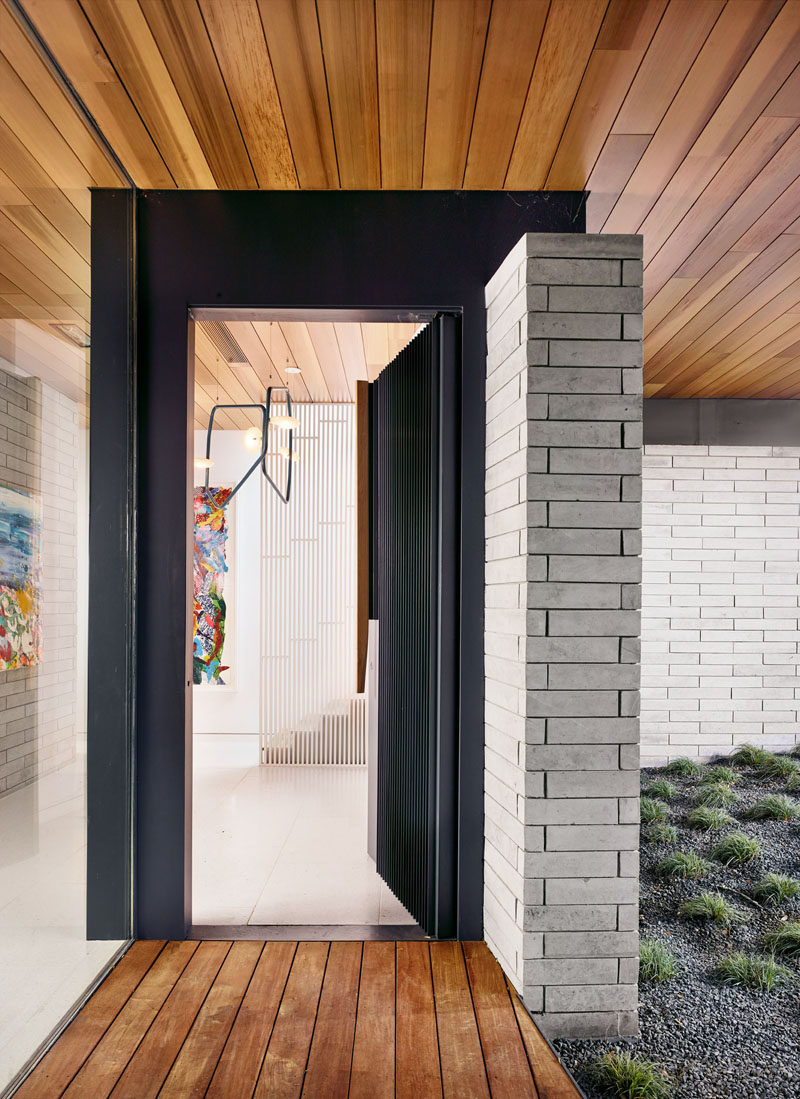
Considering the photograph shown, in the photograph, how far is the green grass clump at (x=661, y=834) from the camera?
11.2 ft

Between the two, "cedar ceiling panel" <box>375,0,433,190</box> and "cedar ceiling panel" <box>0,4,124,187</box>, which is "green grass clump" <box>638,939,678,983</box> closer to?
"cedar ceiling panel" <box>375,0,433,190</box>

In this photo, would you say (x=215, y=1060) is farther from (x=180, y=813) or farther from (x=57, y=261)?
(x=57, y=261)

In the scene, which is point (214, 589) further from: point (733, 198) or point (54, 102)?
point (733, 198)

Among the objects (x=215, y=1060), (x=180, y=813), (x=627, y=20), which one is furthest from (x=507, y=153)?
(x=215, y=1060)

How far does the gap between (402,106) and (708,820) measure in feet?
10.9

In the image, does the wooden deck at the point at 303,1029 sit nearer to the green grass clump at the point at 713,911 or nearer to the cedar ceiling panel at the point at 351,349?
the green grass clump at the point at 713,911

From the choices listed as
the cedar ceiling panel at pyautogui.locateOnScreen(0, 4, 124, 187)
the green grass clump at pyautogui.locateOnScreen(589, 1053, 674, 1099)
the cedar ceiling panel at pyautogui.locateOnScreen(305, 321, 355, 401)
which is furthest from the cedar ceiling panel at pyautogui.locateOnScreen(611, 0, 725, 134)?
the green grass clump at pyautogui.locateOnScreen(589, 1053, 674, 1099)

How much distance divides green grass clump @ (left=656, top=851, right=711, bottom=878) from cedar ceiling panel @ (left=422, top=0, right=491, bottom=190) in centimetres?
270

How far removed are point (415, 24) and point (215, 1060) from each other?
2.40 m

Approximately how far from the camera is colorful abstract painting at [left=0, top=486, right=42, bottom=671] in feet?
5.07

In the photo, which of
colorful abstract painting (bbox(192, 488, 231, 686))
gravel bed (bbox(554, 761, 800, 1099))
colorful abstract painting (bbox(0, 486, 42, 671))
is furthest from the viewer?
colorful abstract painting (bbox(192, 488, 231, 686))

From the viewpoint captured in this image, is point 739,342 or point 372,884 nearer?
point 372,884

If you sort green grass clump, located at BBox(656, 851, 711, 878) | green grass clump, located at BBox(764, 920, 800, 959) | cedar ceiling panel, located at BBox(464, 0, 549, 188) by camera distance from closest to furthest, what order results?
cedar ceiling panel, located at BBox(464, 0, 549, 188) → green grass clump, located at BBox(764, 920, 800, 959) → green grass clump, located at BBox(656, 851, 711, 878)

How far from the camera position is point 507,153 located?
2.18 meters
